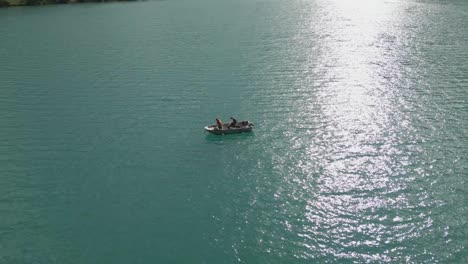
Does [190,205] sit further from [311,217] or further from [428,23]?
[428,23]

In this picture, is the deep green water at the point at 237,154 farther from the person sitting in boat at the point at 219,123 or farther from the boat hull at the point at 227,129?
the person sitting in boat at the point at 219,123

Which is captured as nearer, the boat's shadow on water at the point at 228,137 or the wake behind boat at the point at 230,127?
the boat's shadow on water at the point at 228,137

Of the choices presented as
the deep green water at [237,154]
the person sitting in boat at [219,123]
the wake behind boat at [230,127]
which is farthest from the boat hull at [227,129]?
the deep green water at [237,154]

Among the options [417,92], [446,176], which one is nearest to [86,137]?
[446,176]

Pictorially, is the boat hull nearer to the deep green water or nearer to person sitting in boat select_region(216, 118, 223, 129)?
person sitting in boat select_region(216, 118, 223, 129)

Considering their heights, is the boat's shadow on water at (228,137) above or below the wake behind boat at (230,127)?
below

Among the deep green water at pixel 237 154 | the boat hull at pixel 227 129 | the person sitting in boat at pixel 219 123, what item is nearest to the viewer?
the deep green water at pixel 237 154

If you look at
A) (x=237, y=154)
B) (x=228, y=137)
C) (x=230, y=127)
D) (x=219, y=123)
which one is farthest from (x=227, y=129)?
(x=237, y=154)

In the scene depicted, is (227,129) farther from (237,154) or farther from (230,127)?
(237,154)
